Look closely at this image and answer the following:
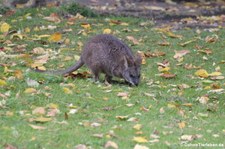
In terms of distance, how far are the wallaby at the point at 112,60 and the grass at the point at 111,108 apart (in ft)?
0.63

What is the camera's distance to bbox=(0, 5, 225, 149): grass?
650cm

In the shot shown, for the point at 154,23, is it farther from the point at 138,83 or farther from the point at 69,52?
the point at 138,83

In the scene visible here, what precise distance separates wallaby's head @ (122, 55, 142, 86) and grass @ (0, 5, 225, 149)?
14 cm

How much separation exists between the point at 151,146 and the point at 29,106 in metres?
1.83

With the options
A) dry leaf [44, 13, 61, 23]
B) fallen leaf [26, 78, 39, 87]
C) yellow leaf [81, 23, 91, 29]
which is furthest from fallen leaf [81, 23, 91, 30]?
fallen leaf [26, 78, 39, 87]

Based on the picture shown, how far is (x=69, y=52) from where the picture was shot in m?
11.3

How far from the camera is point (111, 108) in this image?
772 centimetres

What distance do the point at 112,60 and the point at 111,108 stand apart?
1.75 metres

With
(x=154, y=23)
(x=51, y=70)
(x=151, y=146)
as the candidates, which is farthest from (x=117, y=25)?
(x=151, y=146)

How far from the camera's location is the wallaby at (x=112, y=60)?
30.2 ft

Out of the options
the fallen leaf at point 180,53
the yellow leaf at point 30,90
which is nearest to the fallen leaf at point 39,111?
the yellow leaf at point 30,90

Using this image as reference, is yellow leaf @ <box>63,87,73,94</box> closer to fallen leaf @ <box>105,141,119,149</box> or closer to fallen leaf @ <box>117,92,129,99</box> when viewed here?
fallen leaf @ <box>117,92,129,99</box>

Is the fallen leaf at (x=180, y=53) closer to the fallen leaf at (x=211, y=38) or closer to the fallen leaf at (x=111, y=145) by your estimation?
the fallen leaf at (x=211, y=38)

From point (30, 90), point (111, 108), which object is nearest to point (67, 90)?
point (30, 90)
